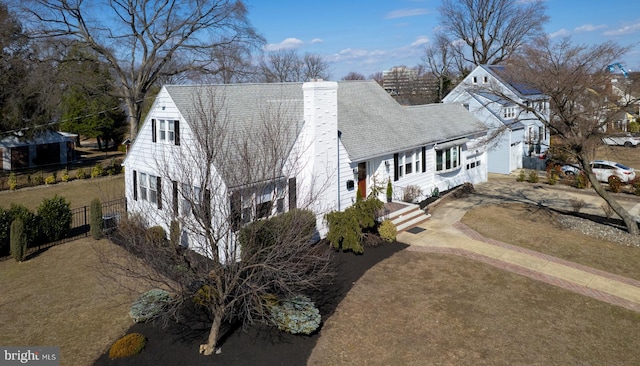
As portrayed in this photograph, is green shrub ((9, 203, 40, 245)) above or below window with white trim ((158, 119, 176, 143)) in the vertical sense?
below

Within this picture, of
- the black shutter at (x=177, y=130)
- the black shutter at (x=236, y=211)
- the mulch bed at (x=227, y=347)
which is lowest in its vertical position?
the mulch bed at (x=227, y=347)

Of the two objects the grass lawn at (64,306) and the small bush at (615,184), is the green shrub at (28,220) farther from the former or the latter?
the small bush at (615,184)

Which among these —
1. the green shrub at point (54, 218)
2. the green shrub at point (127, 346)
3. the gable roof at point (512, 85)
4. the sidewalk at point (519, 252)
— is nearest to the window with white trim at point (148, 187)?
the green shrub at point (54, 218)

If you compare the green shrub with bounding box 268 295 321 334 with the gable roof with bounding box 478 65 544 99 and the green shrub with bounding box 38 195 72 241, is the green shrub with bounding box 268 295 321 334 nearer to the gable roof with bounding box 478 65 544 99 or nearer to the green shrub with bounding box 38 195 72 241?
the green shrub with bounding box 38 195 72 241

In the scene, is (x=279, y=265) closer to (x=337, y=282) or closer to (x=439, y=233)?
(x=337, y=282)

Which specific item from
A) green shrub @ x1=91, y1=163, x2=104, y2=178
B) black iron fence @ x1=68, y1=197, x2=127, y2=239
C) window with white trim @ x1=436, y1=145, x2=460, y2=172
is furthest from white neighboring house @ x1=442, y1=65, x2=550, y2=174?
green shrub @ x1=91, y1=163, x2=104, y2=178
